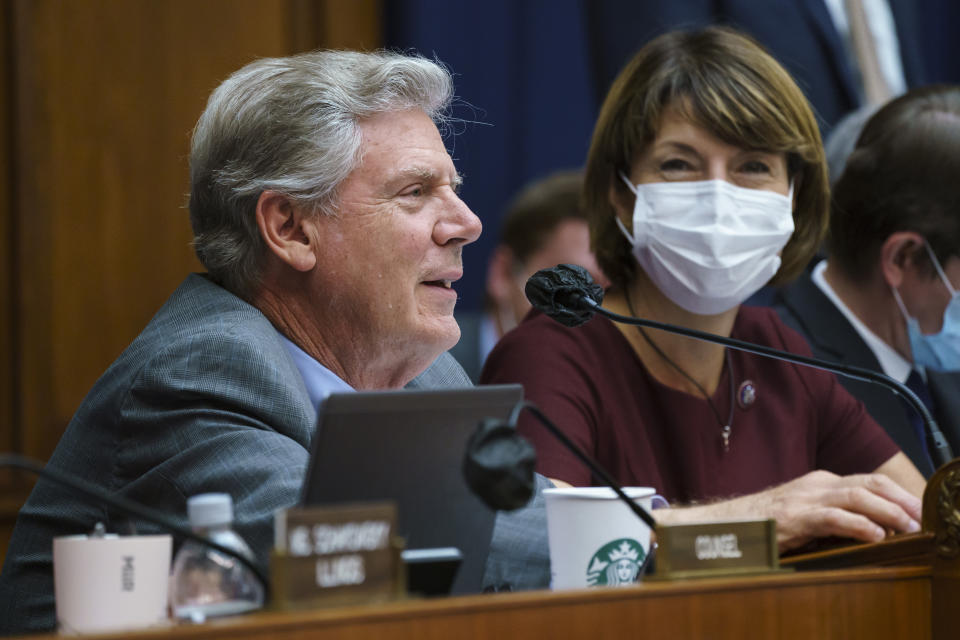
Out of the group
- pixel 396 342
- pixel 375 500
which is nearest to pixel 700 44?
pixel 396 342

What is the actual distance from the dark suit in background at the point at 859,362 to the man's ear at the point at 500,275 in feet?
4.23

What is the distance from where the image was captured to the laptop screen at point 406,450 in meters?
1.08

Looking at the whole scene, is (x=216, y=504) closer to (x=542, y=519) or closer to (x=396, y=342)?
(x=542, y=519)

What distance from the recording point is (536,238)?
367 centimetres

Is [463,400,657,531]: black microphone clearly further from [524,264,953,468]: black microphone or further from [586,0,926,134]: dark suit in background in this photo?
[586,0,926,134]: dark suit in background

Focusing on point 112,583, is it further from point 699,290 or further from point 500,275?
point 500,275

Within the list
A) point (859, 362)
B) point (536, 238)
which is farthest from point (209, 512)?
point (536, 238)

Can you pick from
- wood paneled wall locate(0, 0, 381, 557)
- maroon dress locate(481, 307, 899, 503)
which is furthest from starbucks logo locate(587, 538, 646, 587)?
wood paneled wall locate(0, 0, 381, 557)

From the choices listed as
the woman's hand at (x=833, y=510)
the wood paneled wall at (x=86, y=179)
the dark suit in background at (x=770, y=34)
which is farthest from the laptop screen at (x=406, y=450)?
the wood paneled wall at (x=86, y=179)

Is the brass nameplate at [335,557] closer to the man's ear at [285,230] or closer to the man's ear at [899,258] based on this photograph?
the man's ear at [285,230]

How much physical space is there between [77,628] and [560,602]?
1.31 feet

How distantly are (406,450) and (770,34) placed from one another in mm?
2340

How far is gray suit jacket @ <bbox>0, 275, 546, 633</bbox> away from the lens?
134cm

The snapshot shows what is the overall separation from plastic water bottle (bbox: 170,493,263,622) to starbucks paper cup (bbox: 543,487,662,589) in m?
0.38
